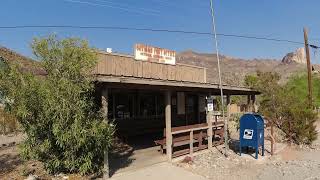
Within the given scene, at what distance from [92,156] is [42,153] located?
4.13ft

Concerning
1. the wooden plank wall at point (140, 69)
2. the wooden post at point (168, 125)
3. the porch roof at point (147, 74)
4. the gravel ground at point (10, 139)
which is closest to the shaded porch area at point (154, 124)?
the wooden post at point (168, 125)

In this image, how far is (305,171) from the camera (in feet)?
35.9

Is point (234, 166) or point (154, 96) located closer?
point (234, 166)

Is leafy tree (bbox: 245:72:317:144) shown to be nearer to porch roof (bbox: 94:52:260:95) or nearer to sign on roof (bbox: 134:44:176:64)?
porch roof (bbox: 94:52:260:95)

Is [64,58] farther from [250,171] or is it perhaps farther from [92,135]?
[250,171]

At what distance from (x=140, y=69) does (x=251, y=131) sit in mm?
5113

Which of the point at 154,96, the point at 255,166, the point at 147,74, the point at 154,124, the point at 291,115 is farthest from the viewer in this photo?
the point at 291,115

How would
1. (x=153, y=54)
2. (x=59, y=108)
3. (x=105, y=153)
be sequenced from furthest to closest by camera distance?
(x=153, y=54) → (x=105, y=153) → (x=59, y=108)

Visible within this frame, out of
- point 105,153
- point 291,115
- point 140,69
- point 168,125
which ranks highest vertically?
point 140,69

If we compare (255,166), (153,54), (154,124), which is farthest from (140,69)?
(255,166)

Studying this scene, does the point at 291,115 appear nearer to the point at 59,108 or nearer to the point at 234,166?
the point at 234,166

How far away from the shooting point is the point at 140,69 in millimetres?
14133

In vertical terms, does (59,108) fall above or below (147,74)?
below

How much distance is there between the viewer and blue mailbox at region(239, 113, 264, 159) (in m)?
12.5
